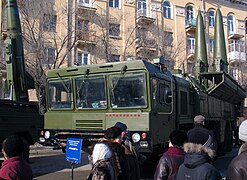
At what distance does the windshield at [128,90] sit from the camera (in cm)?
700

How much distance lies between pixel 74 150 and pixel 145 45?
19995 millimetres

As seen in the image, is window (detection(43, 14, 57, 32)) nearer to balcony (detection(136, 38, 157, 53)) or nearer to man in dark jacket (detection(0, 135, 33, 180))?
balcony (detection(136, 38, 157, 53))

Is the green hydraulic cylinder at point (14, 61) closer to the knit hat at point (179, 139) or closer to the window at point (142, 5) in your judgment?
the knit hat at point (179, 139)

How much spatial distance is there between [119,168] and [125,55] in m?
22.4

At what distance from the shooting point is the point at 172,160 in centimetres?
347

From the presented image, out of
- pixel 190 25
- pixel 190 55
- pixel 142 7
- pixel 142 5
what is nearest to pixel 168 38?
pixel 190 55

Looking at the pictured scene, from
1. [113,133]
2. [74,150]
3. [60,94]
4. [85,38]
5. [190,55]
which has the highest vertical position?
[85,38]

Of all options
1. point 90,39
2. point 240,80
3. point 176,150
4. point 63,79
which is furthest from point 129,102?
point 240,80

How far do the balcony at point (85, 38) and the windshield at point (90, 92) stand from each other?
16.5 m

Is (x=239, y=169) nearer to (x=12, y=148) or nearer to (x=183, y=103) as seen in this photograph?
(x=12, y=148)

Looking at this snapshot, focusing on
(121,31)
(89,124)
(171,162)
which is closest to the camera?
(171,162)

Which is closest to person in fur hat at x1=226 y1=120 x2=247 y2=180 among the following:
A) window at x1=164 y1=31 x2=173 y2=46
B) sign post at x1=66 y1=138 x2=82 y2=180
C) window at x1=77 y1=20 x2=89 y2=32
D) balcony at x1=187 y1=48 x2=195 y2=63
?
sign post at x1=66 y1=138 x2=82 y2=180

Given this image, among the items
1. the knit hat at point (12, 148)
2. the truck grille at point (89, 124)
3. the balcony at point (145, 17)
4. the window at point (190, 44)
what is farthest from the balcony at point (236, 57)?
the knit hat at point (12, 148)

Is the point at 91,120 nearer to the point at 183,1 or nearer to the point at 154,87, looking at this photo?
the point at 154,87
